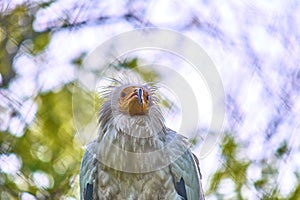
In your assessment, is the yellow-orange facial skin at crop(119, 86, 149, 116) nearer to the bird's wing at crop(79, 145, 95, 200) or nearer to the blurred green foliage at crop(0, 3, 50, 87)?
the bird's wing at crop(79, 145, 95, 200)

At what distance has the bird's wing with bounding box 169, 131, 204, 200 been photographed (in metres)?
Result: 4.83

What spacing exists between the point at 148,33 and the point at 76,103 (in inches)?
28.4

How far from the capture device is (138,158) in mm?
4832

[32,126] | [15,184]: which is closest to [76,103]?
[32,126]

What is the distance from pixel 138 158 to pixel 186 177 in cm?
32

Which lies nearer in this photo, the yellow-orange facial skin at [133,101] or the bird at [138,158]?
the bird at [138,158]

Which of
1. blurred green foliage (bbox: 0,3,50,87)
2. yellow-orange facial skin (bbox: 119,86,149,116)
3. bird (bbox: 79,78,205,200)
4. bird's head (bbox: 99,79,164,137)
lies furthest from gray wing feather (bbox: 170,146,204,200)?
blurred green foliage (bbox: 0,3,50,87)

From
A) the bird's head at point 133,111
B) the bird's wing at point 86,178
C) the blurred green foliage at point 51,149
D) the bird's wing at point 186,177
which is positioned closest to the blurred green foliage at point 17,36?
the blurred green foliage at point 51,149

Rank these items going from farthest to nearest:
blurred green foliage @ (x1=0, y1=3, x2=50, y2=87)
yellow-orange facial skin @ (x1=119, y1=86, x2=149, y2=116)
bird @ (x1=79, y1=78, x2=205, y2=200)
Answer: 1. blurred green foliage @ (x1=0, y1=3, x2=50, y2=87)
2. yellow-orange facial skin @ (x1=119, y1=86, x2=149, y2=116)
3. bird @ (x1=79, y1=78, x2=205, y2=200)

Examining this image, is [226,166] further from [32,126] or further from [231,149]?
[32,126]

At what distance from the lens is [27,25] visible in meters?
5.38

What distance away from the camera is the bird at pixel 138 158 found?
4.76 metres

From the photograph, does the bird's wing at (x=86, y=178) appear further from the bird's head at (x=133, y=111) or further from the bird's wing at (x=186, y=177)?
the bird's wing at (x=186, y=177)

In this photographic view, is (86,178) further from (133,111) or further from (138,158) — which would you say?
(133,111)
